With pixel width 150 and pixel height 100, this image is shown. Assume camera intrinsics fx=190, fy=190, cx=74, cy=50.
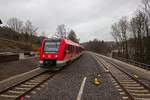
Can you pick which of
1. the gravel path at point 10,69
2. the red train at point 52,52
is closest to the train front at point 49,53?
the red train at point 52,52

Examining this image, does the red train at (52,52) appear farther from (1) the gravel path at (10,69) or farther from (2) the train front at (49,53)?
(1) the gravel path at (10,69)

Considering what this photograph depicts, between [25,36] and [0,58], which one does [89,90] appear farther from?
[25,36]

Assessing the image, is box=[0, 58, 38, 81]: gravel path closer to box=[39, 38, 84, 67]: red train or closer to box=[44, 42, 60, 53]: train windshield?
box=[39, 38, 84, 67]: red train

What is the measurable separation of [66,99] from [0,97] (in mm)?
3138

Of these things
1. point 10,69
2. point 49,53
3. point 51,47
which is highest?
point 51,47

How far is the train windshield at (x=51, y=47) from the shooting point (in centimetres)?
1809


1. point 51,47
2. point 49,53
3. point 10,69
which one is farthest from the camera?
point 51,47

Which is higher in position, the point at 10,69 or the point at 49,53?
the point at 49,53

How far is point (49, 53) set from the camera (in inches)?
704

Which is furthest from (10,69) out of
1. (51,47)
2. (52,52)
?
(51,47)

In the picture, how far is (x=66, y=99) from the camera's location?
337 inches

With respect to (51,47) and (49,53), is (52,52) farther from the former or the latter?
(51,47)

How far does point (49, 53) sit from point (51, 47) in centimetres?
75

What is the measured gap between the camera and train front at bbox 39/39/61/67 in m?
17.5
